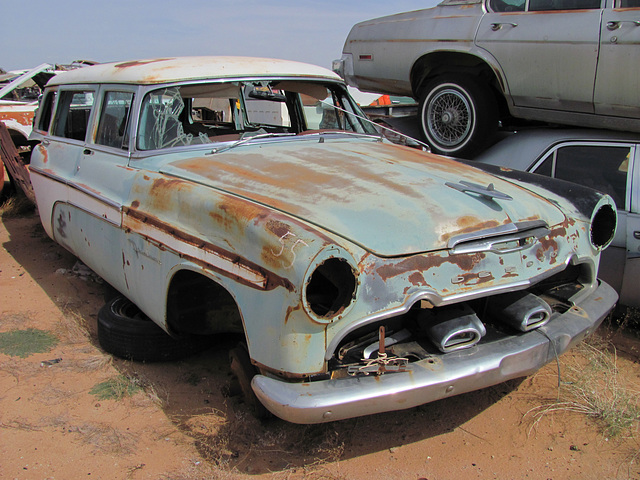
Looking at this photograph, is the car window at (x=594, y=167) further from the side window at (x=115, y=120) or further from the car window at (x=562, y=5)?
the side window at (x=115, y=120)

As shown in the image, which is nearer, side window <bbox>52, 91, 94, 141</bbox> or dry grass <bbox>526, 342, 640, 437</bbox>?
dry grass <bbox>526, 342, 640, 437</bbox>

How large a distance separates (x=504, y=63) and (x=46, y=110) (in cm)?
395

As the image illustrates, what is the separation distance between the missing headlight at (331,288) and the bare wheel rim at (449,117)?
2808 mm

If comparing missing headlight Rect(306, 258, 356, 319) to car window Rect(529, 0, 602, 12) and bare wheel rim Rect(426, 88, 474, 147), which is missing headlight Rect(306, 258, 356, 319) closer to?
bare wheel rim Rect(426, 88, 474, 147)

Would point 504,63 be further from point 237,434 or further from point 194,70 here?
point 237,434

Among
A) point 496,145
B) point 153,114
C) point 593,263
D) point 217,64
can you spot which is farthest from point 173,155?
point 496,145

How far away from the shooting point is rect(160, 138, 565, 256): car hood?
7.65 feet

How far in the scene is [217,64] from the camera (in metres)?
3.63

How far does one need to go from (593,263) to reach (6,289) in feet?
14.5

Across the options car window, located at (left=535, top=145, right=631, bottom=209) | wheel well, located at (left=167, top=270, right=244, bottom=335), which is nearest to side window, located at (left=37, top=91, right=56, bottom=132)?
wheel well, located at (left=167, top=270, right=244, bottom=335)

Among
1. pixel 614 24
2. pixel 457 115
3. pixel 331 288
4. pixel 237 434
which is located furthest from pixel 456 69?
pixel 237 434

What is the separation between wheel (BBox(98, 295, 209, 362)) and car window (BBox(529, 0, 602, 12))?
3.70 meters

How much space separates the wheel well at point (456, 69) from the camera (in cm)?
487

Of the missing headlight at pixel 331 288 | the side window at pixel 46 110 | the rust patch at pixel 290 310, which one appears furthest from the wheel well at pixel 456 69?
the rust patch at pixel 290 310
